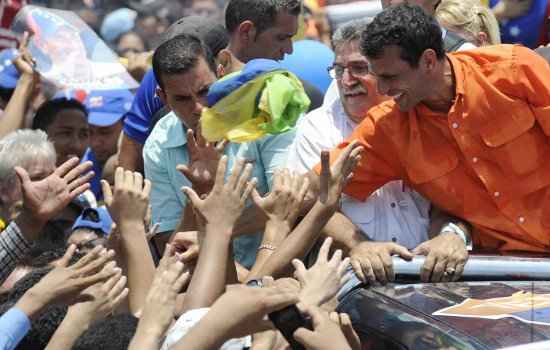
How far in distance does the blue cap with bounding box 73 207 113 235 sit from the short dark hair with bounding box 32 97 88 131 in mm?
1525

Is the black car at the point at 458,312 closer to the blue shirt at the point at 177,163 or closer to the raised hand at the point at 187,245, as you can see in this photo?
the raised hand at the point at 187,245

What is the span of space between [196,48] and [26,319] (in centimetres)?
201

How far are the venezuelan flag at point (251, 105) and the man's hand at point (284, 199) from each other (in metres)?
0.36

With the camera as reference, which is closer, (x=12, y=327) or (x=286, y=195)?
(x=12, y=327)

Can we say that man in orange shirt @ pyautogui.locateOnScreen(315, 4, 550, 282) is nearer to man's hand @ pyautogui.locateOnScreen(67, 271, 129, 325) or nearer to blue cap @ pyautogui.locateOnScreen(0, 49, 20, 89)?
man's hand @ pyautogui.locateOnScreen(67, 271, 129, 325)

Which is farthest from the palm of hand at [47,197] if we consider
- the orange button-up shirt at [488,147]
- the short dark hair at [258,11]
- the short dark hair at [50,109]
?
the short dark hair at [50,109]

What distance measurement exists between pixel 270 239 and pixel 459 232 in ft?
2.28

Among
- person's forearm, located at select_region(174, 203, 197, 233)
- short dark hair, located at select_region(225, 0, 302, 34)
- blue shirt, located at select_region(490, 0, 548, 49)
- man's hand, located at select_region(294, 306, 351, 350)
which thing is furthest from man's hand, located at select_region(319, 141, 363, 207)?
blue shirt, located at select_region(490, 0, 548, 49)

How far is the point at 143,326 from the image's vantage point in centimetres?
404

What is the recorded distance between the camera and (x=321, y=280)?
4.07 m

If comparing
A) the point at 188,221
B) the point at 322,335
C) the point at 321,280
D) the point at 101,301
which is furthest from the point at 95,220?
the point at 322,335

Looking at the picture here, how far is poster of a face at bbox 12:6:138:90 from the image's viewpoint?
745 centimetres

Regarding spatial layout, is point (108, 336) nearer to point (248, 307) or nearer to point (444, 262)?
point (248, 307)

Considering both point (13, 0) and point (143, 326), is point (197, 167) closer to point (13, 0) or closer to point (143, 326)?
point (143, 326)
